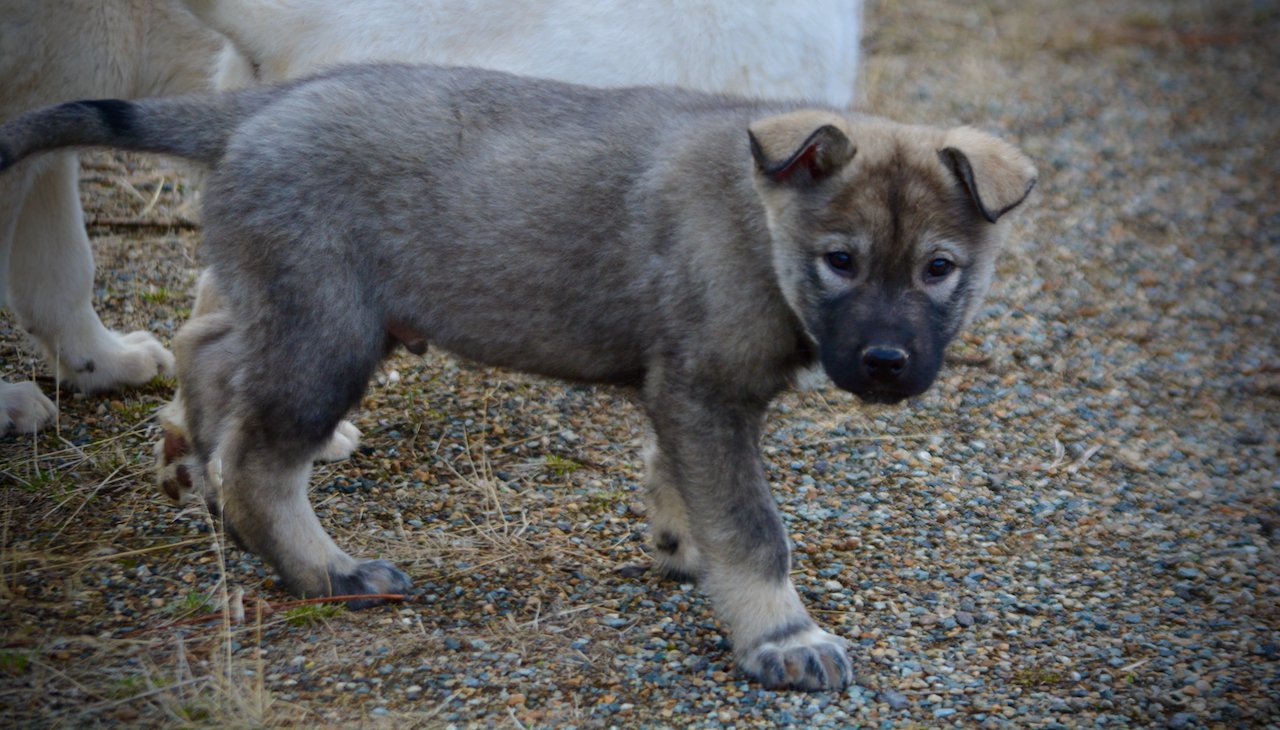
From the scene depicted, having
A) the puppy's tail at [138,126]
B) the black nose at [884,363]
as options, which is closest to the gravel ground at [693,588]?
the black nose at [884,363]

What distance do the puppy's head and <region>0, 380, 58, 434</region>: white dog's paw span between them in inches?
98.9

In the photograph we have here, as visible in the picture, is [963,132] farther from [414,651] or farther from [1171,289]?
[1171,289]

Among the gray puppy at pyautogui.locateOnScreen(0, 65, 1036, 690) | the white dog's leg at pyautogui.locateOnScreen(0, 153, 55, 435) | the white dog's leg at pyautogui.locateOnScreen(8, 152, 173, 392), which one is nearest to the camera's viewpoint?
the gray puppy at pyautogui.locateOnScreen(0, 65, 1036, 690)

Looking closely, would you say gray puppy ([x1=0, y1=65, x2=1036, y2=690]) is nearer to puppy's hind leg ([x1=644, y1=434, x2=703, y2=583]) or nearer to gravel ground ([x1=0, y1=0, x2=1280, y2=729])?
puppy's hind leg ([x1=644, y1=434, x2=703, y2=583])

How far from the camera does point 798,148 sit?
309 centimetres

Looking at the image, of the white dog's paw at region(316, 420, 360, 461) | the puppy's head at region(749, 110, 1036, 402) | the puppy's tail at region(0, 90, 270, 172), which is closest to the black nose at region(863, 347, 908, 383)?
the puppy's head at region(749, 110, 1036, 402)

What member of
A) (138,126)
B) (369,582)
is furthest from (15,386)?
(369,582)

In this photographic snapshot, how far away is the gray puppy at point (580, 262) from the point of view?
3.21 meters

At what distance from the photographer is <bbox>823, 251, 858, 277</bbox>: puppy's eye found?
3.22 m

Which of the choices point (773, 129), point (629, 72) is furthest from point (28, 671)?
point (629, 72)

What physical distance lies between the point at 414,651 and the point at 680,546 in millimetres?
809

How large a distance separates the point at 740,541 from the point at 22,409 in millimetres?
2459

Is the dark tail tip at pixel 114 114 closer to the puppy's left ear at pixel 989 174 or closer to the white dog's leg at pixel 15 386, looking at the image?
the white dog's leg at pixel 15 386

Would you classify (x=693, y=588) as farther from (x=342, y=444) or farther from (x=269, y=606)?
(x=342, y=444)
